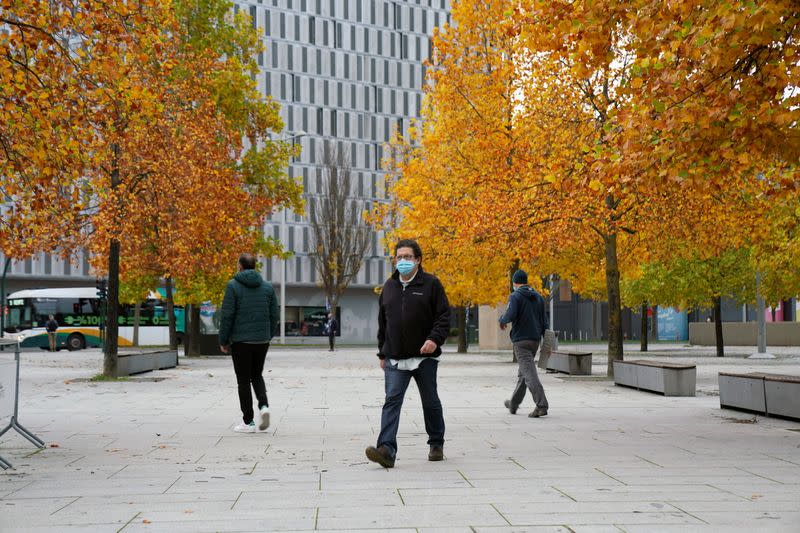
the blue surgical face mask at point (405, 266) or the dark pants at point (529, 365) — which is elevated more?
the blue surgical face mask at point (405, 266)

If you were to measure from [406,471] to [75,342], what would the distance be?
45.7 m

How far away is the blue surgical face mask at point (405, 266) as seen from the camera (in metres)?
8.84

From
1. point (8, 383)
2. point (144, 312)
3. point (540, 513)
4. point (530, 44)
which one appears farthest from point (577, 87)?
point (144, 312)

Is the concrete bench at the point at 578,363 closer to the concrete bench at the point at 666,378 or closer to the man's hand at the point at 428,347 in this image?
the concrete bench at the point at 666,378

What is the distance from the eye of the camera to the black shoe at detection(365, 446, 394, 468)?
327 inches

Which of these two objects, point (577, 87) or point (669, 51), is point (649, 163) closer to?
point (669, 51)

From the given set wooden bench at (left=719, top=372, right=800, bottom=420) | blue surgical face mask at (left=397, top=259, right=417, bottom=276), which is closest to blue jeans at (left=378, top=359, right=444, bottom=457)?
blue surgical face mask at (left=397, top=259, right=417, bottom=276)

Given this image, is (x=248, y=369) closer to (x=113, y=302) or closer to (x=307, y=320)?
(x=113, y=302)

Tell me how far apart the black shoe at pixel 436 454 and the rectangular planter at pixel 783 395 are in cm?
546

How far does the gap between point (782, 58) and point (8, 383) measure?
8029mm

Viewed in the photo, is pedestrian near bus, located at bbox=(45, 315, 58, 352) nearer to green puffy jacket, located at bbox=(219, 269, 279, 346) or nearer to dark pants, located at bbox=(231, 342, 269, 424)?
dark pants, located at bbox=(231, 342, 269, 424)

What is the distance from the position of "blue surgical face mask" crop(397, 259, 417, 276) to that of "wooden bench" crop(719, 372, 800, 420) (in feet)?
19.1

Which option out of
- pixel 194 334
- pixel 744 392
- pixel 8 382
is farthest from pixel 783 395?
pixel 194 334

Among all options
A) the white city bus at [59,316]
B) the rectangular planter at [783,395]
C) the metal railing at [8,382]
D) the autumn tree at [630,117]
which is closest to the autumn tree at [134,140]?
the metal railing at [8,382]
